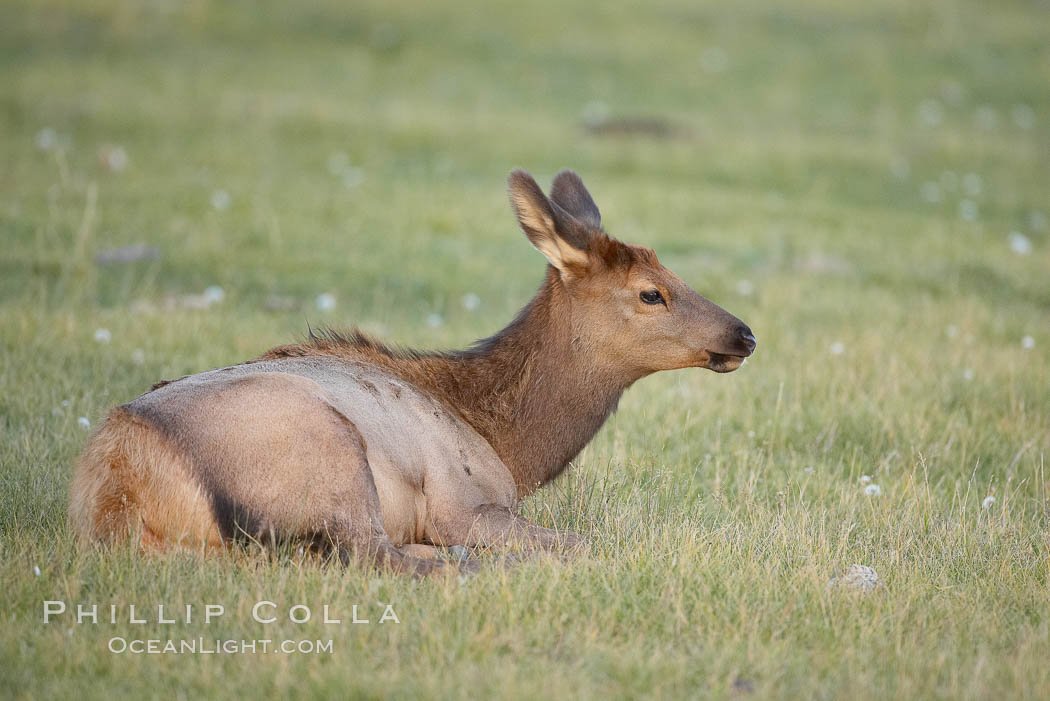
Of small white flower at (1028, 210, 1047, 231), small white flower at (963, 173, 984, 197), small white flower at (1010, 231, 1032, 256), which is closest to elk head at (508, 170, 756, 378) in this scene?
small white flower at (1010, 231, 1032, 256)

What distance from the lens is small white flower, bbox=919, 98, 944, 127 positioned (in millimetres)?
21828

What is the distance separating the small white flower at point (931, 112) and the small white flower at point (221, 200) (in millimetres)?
13102

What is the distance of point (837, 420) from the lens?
786cm

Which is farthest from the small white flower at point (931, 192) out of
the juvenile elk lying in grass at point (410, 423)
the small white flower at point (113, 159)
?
the juvenile elk lying in grass at point (410, 423)

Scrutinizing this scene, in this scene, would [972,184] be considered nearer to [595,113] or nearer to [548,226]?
[595,113]

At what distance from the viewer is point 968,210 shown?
16969 mm

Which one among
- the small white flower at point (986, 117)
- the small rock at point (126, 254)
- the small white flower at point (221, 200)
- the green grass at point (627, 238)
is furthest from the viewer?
the small white flower at point (986, 117)

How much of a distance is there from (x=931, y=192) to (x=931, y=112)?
5.07 metres

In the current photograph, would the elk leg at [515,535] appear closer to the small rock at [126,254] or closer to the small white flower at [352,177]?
the small rock at [126,254]

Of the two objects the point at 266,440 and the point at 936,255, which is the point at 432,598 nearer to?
the point at 266,440

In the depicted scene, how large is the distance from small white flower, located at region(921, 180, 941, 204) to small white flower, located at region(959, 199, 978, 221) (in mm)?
378

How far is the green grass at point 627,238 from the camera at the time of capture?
175 inches

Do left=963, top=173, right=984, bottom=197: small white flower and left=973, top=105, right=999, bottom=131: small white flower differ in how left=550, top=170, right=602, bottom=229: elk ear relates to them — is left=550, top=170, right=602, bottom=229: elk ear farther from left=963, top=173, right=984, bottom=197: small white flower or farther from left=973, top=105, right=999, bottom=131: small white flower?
left=973, top=105, right=999, bottom=131: small white flower

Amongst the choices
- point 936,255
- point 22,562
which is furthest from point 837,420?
point 936,255
